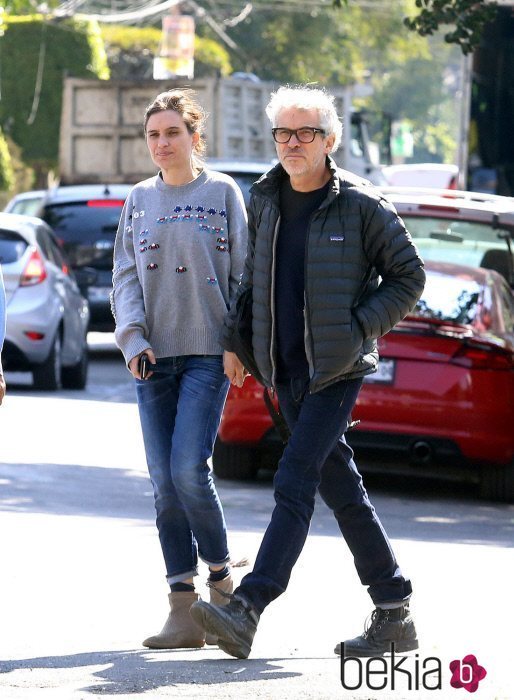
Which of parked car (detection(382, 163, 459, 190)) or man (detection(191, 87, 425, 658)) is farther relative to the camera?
parked car (detection(382, 163, 459, 190))

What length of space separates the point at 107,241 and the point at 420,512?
10.2 meters

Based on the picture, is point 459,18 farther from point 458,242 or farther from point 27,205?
point 27,205

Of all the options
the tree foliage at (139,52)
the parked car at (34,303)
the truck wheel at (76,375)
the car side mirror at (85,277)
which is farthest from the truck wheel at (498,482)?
the tree foliage at (139,52)

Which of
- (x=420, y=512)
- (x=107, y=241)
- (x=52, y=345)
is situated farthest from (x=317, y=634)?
(x=107, y=241)

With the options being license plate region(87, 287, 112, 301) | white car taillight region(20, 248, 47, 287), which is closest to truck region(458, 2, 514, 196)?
license plate region(87, 287, 112, 301)

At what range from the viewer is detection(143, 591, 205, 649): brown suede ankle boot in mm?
6422

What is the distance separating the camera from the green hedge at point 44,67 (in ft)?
147

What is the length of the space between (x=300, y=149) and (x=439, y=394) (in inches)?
181

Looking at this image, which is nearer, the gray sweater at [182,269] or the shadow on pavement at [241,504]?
the gray sweater at [182,269]

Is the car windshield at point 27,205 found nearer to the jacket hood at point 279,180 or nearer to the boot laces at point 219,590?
the boot laces at point 219,590

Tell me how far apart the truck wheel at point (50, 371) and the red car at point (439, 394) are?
568cm

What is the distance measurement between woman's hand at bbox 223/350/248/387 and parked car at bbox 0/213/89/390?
9383 mm

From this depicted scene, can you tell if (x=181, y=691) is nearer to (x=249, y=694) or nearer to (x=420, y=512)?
(x=249, y=694)

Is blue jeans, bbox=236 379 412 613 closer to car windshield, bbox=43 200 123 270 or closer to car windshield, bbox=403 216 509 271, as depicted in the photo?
car windshield, bbox=403 216 509 271
